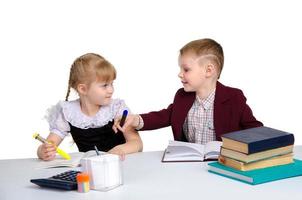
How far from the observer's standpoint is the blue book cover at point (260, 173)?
196cm

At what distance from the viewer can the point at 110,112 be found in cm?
291

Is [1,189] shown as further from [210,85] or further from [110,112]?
[210,85]

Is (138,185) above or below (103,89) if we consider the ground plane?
below

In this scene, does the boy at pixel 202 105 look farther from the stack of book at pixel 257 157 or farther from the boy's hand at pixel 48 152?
the stack of book at pixel 257 157

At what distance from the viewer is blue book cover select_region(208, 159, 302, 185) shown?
6.42ft

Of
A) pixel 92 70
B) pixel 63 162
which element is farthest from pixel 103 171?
pixel 92 70

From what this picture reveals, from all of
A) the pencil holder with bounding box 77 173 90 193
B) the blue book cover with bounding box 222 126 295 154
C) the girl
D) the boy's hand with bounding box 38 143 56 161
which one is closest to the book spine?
the blue book cover with bounding box 222 126 295 154

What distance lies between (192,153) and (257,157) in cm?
39

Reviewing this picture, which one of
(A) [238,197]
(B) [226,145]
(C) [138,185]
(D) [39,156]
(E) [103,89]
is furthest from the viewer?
(E) [103,89]

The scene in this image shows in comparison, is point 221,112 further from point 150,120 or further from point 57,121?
point 57,121

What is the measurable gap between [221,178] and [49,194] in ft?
2.10

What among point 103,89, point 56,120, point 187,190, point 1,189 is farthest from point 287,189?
point 56,120

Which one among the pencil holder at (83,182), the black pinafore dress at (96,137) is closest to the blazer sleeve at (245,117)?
the black pinafore dress at (96,137)

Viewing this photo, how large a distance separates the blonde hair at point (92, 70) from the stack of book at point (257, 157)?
2.82 ft
